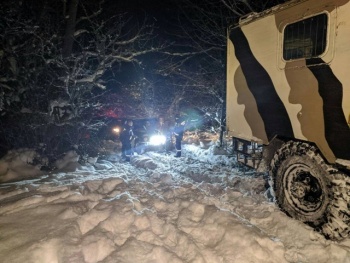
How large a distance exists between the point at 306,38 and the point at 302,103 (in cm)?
98

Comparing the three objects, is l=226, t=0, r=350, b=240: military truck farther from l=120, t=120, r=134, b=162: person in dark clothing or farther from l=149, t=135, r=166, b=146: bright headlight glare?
l=149, t=135, r=166, b=146: bright headlight glare

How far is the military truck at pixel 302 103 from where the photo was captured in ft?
12.8

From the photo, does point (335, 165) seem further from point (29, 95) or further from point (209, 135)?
point (209, 135)

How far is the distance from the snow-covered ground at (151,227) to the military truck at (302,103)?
1.60 ft

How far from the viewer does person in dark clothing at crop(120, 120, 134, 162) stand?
10.2 meters

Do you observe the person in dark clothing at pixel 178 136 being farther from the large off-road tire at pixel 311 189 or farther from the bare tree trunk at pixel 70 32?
the large off-road tire at pixel 311 189

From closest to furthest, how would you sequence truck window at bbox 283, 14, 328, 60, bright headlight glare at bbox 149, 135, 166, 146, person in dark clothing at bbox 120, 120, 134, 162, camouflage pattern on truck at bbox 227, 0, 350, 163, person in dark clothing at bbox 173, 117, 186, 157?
1. camouflage pattern on truck at bbox 227, 0, 350, 163
2. truck window at bbox 283, 14, 328, 60
3. person in dark clothing at bbox 120, 120, 134, 162
4. person in dark clothing at bbox 173, 117, 186, 157
5. bright headlight glare at bbox 149, 135, 166, 146

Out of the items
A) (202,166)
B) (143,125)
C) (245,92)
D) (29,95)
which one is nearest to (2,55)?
(29,95)

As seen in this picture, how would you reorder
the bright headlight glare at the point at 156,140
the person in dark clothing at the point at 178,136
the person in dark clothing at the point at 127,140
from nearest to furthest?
the person in dark clothing at the point at 127,140 < the person in dark clothing at the point at 178,136 < the bright headlight glare at the point at 156,140

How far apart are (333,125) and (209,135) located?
12.1 m

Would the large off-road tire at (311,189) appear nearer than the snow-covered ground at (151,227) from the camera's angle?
No

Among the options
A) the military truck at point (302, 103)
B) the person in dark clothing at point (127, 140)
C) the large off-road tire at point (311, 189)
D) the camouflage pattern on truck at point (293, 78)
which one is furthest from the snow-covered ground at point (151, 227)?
the person in dark clothing at point (127, 140)

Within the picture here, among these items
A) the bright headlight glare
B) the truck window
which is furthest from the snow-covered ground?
A: the bright headlight glare

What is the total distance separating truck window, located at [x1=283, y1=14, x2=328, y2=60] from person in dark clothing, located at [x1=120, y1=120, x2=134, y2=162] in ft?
21.9
